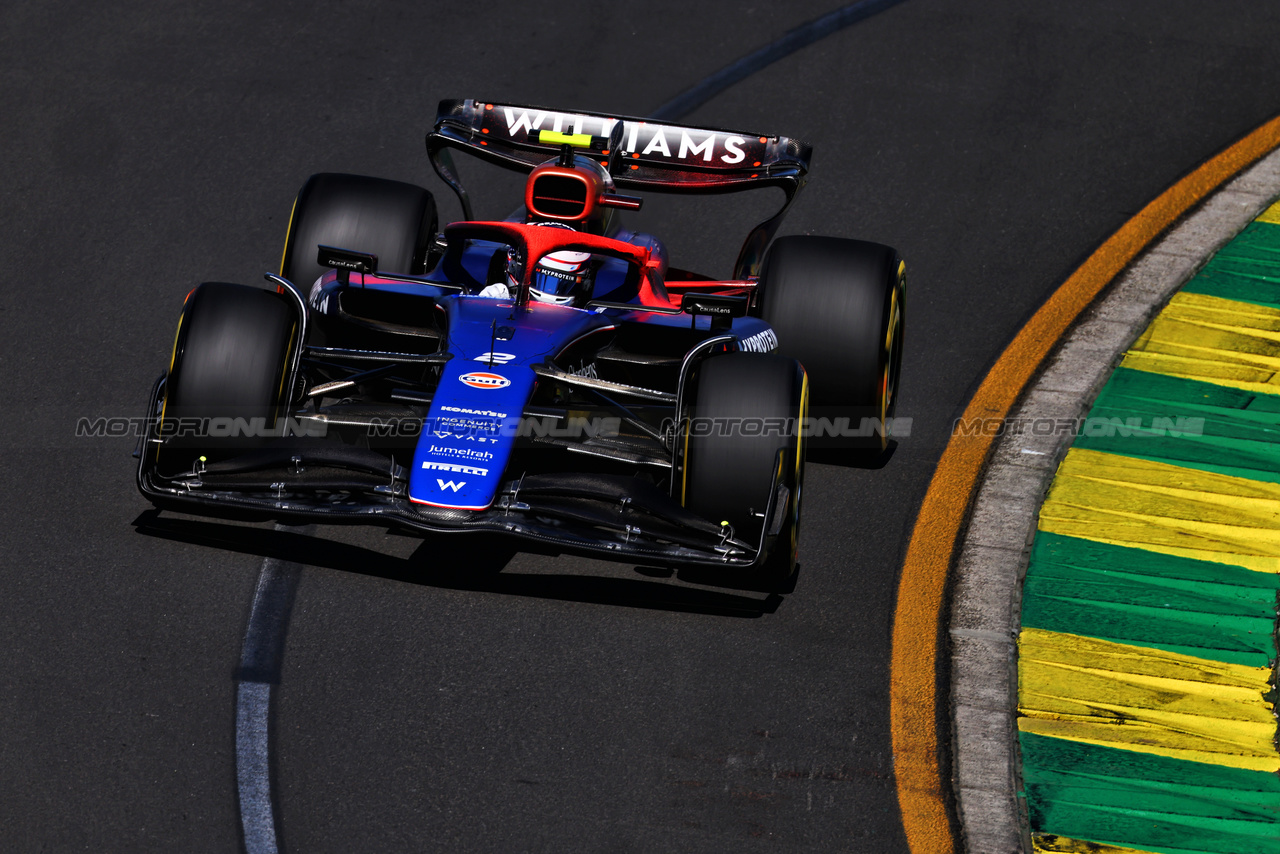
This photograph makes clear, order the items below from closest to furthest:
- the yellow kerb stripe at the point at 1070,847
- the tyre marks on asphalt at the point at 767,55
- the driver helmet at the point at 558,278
→ 1. the yellow kerb stripe at the point at 1070,847
2. the driver helmet at the point at 558,278
3. the tyre marks on asphalt at the point at 767,55

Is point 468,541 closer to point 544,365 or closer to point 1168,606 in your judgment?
point 544,365

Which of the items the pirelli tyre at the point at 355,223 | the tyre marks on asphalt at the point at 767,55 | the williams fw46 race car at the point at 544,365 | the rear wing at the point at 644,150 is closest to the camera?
the williams fw46 race car at the point at 544,365

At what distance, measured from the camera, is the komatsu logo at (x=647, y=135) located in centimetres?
732

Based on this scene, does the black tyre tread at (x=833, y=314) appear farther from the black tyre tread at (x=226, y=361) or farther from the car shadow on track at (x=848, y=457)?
the black tyre tread at (x=226, y=361)

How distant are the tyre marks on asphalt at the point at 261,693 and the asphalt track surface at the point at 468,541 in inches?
1.8

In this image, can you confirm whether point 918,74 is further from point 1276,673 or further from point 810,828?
point 810,828

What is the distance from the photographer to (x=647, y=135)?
7.45 metres

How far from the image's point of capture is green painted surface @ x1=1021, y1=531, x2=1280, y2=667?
5.86 m

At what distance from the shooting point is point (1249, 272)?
8.34m

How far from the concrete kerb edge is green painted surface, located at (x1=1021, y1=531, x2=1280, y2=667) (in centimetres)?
13

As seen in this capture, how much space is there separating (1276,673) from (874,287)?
2381 mm

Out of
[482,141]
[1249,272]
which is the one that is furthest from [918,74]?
[482,141]

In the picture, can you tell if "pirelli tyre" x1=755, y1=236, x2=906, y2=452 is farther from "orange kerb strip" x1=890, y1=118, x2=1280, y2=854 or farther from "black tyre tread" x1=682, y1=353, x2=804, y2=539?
"black tyre tread" x1=682, y1=353, x2=804, y2=539

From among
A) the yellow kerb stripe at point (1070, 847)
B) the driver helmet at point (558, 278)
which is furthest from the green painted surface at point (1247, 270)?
the yellow kerb stripe at point (1070, 847)
